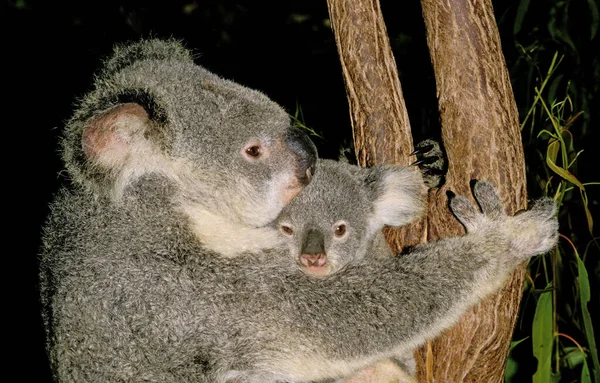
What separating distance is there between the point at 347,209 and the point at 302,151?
1.21ft

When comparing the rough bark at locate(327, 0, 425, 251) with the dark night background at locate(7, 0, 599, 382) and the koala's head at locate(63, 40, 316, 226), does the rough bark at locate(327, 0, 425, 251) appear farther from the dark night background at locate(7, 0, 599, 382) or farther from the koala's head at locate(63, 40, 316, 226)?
the dark night background at locate(7, 0, 599, 382)

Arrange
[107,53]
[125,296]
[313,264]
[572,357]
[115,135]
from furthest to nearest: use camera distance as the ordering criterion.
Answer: [107,53], [572,357], [313,264], [125,296], [115,135]

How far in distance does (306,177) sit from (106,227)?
0.71m

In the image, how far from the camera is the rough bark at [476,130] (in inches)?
109

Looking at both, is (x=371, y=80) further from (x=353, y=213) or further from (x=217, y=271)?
(x=217, y=271)

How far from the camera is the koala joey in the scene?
3.00 metres

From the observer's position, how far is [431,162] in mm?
3275

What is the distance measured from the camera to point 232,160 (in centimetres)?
285

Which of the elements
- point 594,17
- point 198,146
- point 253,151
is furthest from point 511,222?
point 594,17

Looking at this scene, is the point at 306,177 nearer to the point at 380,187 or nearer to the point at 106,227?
the point at 380,187

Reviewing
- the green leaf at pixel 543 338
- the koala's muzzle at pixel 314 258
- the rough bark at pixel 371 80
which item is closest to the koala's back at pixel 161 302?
the koala's muzzle at pixel 314 258

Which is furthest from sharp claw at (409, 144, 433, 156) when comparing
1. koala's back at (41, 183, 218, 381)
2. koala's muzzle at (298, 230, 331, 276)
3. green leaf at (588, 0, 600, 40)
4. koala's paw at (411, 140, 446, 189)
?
green leaf at (588, 0, 600, 40)

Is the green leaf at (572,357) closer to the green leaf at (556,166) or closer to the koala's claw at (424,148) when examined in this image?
the green leaf at (556,166)

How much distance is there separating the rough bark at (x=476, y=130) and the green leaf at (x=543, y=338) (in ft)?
1.39
